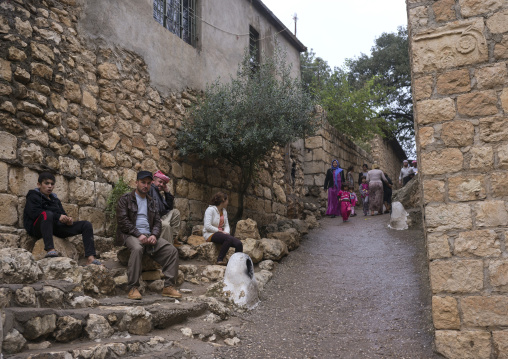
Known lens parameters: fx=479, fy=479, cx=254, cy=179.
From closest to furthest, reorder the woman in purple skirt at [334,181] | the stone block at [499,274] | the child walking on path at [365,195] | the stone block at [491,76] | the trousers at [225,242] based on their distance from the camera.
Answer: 1. the stone block at [499,274]
2. the stone block at [491,76]
3. the trousers at [225,242]
4. the woman in purple skirt at [334,181]
5. the child walking on path at [365,195]

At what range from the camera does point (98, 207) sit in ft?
20.6

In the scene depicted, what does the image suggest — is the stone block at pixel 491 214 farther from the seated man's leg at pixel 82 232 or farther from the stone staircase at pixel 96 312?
the seated man's leg at pixel 82 232

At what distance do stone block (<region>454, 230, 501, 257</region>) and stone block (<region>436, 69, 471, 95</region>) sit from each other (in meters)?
1.33

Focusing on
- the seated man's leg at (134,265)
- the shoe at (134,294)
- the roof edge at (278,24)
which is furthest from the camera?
the roof edge at (278,24)

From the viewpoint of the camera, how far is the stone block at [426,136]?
14.8 feet

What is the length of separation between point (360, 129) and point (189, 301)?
508 inches

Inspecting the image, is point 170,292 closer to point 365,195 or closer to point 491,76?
point 491,76

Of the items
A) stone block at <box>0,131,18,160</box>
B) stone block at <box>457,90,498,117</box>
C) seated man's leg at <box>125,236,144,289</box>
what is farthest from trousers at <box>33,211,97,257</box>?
stone block at <box>457,90,498,117</box>

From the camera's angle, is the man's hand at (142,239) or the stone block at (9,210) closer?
the stone block at (9,210)

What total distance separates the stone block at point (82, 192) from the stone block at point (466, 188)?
169 inches

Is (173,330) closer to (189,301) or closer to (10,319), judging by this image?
(189,301)

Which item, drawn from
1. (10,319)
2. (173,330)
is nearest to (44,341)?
(10,319)

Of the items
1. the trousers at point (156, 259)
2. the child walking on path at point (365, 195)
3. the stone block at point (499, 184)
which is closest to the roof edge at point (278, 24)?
the child walking on path at point (365, 195)

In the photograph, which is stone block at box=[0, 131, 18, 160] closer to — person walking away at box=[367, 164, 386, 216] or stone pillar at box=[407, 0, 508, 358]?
stone pillar at box=[407, 0, 508, 358]
